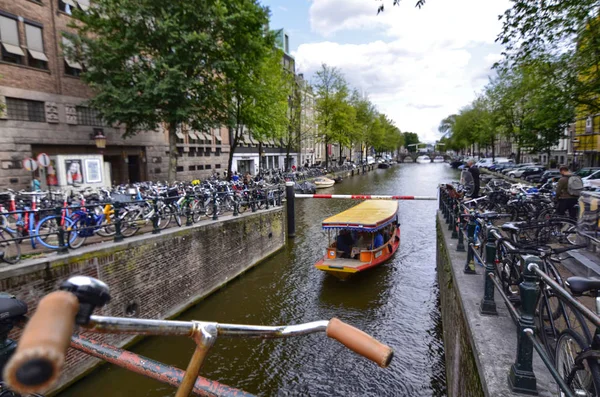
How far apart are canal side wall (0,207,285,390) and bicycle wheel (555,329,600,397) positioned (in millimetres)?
5126

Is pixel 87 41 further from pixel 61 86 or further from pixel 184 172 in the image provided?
pixel 184 172

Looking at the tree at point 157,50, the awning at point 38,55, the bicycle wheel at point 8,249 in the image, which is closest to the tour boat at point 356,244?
the bicycle wheel at point 8,249

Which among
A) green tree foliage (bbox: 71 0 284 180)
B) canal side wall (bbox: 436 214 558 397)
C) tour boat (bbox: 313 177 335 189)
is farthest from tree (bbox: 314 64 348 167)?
canal side wall (bbox: 436 214 558 397)

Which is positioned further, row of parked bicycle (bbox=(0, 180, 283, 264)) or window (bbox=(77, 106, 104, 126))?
window (bbox=(77, 106, 104, 126))

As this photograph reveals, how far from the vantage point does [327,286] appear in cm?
1157

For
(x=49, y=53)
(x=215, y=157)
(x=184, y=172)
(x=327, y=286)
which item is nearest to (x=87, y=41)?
(x=49, y=53)

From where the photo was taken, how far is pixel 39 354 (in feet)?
2.57

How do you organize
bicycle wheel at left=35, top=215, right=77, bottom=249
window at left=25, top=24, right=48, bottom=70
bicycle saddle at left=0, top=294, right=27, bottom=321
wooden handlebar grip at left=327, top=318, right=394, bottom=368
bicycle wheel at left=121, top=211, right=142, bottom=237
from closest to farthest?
wooden handlebar grip at left=327, top=318, right=394, bottom=368 → bicycle saddle at left=0, top=294, right=27, bottom=321 → bicycle wheel at left=35, top=215, right=77, bottom=249 → bicycle wheel at left=121, top=211, right=142, bottom=237 → window at left=25, top=24, right=48, bottom=70

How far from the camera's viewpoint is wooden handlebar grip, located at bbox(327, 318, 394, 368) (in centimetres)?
131

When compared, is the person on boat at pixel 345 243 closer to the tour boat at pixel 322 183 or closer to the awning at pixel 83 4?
the awning at pixel 83 4

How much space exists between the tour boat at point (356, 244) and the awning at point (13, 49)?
50.6ft

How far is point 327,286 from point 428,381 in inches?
194

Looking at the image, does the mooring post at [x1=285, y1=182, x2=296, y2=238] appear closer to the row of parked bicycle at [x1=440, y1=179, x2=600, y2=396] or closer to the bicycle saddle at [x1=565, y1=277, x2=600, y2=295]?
the row of parked bicycle at [x1=440, y1=179, x2=600, y2=396]

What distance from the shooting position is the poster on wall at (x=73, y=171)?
50.0ft
